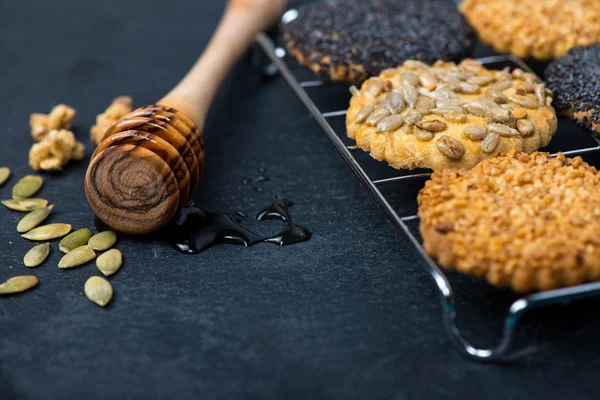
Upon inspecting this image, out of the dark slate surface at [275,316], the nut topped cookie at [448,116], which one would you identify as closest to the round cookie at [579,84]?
the nut topped cookie at [448,116]

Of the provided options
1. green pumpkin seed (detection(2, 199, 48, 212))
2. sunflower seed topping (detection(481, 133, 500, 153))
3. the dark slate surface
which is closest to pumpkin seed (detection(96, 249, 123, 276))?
the dark slate surface

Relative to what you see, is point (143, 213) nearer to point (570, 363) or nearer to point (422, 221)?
point (422, 221)

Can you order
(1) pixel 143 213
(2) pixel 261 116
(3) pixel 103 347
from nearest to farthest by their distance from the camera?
(3) pixel 103 347 < (1) pixel 143 213 < (2) pixel 261 116

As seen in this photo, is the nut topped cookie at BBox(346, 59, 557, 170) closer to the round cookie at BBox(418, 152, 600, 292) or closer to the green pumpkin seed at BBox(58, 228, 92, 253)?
the round cookie at BBox(418, 152, 600, 292)

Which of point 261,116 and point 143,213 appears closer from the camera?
point 143,213

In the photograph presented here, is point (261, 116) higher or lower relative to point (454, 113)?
lower

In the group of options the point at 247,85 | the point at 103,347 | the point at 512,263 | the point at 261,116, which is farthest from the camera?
the point at 247,85

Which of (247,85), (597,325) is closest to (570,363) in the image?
(597,325)
